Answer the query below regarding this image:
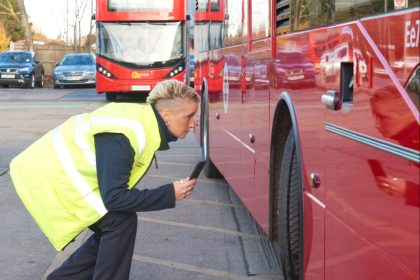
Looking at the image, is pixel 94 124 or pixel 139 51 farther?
pixel 139 51

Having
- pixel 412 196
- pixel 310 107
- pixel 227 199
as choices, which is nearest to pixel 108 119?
pixel 310 107

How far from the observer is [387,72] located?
109 inches

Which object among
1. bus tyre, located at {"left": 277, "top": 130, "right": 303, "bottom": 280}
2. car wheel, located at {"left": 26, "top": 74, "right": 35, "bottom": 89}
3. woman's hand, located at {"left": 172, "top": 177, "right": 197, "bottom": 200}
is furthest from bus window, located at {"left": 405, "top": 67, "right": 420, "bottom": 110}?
car wheel, located at {"left": 26, "top": 74, "right": 35, "bottom": 89}

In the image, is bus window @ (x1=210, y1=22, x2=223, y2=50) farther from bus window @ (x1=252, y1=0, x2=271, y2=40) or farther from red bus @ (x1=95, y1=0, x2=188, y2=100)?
red bus @ (x1=95, y1=0, x2=188, y2=100)

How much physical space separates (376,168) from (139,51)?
21.1 meters

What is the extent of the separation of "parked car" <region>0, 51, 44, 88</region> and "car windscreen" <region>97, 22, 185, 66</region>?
11.3 meters

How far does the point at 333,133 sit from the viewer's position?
11.7ft

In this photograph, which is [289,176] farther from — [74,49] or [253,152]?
[74,49]

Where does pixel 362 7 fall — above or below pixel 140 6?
below

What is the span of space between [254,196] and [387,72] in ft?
11.4

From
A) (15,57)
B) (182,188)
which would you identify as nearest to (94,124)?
(182,188)

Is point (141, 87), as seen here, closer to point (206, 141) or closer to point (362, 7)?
point (206, 141)

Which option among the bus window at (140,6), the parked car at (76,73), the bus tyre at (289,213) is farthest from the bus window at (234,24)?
the parked car at (76,73)

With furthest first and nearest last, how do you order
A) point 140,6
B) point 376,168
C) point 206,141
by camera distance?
point 140,6 → point 206,141 → point 376,168
